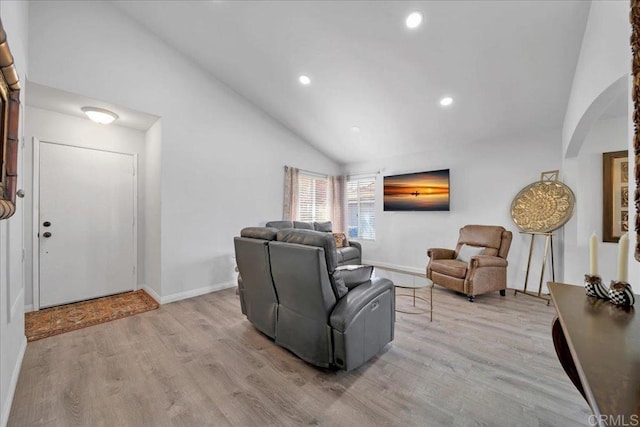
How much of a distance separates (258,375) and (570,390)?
2.19m

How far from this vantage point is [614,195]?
3445 mm

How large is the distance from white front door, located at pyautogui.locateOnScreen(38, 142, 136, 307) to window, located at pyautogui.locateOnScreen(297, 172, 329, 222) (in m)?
3.00

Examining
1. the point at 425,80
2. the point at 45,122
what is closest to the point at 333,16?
the point at 425,80

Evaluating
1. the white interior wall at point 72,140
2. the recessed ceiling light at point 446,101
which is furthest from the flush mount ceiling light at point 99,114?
the recessed ceiling light at point 446,101

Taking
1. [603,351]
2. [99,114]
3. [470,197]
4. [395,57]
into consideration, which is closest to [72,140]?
[99,114]

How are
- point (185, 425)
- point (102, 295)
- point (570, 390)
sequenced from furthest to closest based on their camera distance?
point (102, 295) → point (570, 390) → point (185, 425)

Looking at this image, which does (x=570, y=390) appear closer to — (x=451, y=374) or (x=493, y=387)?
(x=493, y=387)

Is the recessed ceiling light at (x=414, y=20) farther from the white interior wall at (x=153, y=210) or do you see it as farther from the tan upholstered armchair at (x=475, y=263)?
the white interior wall at (x=153, y=210)

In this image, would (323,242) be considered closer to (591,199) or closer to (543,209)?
(543,209)

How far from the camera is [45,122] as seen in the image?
3.24 metres

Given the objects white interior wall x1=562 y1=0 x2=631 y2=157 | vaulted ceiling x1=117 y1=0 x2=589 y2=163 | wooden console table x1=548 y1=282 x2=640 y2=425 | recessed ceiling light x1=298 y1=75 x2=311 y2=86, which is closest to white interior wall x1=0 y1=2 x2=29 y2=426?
vaulted ceiling x1=117 y1=0 x2=589 y2=163

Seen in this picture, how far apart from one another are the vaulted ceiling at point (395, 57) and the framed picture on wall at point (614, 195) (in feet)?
2.90

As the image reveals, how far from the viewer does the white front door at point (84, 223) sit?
3.26m

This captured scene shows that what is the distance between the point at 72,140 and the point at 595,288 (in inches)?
205
